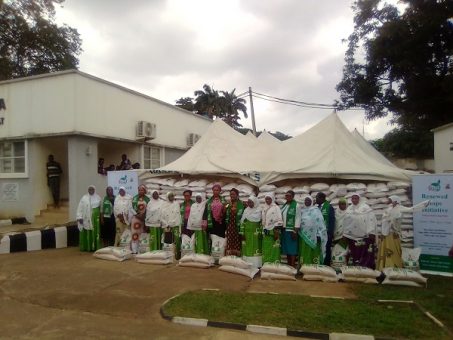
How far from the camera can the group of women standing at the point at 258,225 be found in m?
7.47

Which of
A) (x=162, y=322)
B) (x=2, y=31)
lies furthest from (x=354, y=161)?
(x=2, y=31)

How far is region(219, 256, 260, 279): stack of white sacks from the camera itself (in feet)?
24.7

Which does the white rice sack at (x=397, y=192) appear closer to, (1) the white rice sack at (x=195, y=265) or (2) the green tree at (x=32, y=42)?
(1) the white rice sack at (x=195, y=265)

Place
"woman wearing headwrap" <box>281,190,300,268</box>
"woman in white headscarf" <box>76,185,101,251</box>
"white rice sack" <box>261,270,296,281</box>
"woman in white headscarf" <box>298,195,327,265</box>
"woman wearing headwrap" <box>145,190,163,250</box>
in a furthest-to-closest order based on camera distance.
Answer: "woman in white headscarf" <box>76,185,101,251</box> → "woman wearing headwrap" <box>145,190,163,250</box> → "woman wearing headwrap" <box>281,190,300,268</box> → "woman in white headscarf" <box>298,195,327,265</box> → "white rice sack" <box>261,270,296,281</box>

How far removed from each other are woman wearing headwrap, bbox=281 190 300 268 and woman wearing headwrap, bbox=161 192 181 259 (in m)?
2.37

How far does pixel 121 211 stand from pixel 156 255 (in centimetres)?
159

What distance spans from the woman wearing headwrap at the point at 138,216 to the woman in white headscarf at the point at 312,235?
12.0ft

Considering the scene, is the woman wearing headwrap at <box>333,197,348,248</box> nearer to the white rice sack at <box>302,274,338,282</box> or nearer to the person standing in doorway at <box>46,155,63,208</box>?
the white rice sack at <box>302,274,338,282</box>

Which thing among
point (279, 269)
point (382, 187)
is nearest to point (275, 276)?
point (279, 269)

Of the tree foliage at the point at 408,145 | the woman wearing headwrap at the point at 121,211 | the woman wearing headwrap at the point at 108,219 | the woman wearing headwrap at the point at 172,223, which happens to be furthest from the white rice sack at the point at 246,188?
the tree foliage at the point at 408,145

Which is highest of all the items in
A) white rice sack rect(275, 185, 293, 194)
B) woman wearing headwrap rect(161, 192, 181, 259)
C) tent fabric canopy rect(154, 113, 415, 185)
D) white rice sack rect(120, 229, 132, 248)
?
tent fabric canopy rect(154, 113, 415, 185)

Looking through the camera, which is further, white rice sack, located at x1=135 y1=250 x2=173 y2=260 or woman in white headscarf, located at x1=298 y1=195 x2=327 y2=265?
white rice sack, located at x1=135 y1=250 x2=173 y2=260

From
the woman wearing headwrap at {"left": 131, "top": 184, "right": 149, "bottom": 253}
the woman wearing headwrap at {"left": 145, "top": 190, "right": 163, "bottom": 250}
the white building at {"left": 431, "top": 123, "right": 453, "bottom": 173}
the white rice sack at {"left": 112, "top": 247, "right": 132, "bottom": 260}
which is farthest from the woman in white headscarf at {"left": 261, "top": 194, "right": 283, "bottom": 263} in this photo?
the white building at {"left": 431, "top": 123, "right": 453, "bottom": 173}

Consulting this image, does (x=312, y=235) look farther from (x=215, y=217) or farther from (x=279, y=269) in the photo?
(x=215, y=217)
